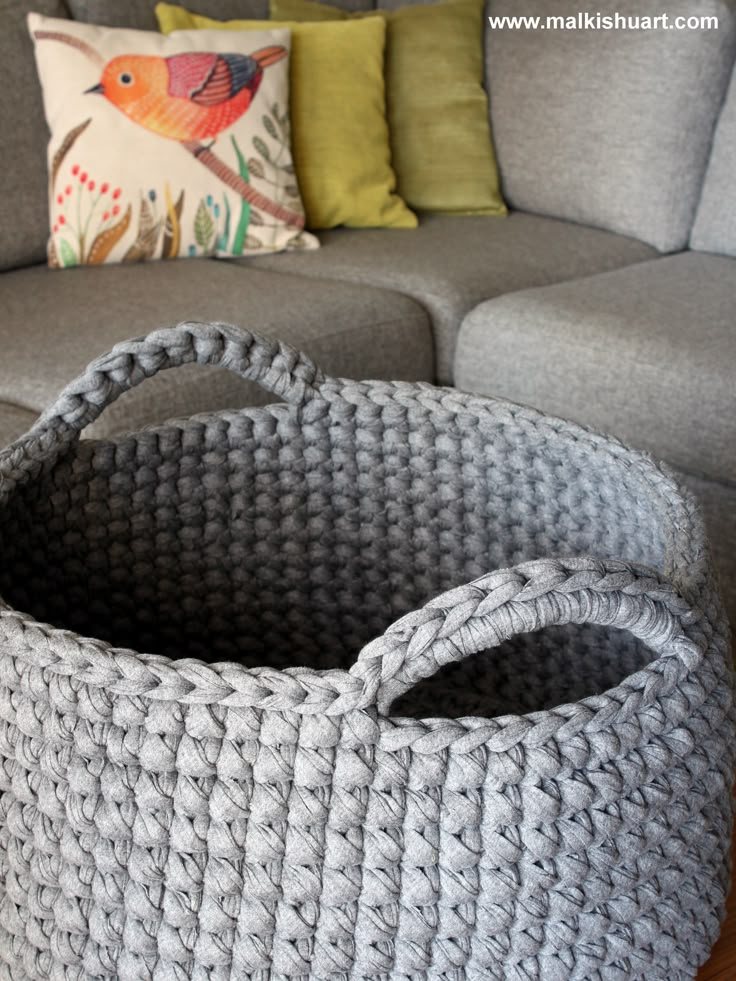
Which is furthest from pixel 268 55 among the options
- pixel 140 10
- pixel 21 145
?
pixel 21 145

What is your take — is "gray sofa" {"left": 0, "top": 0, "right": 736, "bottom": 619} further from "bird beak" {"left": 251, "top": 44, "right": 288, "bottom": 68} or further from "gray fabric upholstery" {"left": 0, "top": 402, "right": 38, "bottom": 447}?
"bird beak" {"left": 251, "top": 44, "right": 288, "bottom": 68}

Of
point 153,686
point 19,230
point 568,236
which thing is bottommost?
point 568,236

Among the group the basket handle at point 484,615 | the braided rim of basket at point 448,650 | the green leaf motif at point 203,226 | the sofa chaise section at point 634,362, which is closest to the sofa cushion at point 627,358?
the sofa chaise section at point 634,362

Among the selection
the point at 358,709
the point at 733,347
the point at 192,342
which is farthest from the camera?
the point at 733,347

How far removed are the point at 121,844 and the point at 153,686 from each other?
A: 78mm

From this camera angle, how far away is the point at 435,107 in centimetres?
197

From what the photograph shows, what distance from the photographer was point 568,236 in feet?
6.15

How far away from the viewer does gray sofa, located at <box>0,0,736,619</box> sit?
1.29 metres

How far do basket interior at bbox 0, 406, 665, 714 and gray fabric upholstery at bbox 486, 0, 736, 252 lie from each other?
113 centimetres

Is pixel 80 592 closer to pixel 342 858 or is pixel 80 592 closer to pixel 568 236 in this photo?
pixel 342 858

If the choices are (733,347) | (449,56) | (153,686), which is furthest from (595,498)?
(449,56)

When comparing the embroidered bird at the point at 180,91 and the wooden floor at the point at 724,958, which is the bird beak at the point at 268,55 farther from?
the wooden floor at the point at 724,958

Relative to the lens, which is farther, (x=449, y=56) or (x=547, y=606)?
(x=449, y=56)

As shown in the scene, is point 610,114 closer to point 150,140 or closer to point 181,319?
point 150,140
